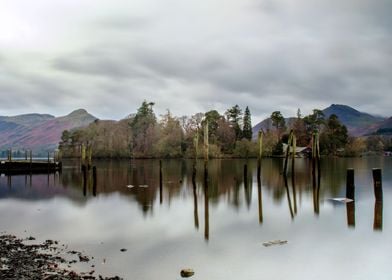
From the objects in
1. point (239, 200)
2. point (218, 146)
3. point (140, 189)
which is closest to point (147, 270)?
point (239, 200)

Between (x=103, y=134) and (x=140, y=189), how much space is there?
111439mm

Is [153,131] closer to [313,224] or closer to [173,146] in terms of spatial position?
[173,146]

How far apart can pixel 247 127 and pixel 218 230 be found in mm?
133819

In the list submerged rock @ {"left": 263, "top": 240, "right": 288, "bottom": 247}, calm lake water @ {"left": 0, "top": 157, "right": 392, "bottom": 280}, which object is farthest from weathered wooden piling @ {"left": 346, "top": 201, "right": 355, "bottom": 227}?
submerged rock @ {"left": 263, "top": 240, "right": 288, "bottom": 247}

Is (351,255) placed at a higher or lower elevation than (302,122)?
lower

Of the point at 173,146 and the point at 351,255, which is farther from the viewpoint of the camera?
the point at 173,146

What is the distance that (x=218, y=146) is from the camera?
138250 mm

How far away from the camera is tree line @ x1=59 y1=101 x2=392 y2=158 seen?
138375mm

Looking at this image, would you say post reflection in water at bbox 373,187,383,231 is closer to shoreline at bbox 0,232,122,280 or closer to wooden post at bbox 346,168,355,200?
wooden post at bbox 346,168,355,200

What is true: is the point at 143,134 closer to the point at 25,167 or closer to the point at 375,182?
the point at 25,167

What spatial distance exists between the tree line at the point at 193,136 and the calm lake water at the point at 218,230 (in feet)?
310

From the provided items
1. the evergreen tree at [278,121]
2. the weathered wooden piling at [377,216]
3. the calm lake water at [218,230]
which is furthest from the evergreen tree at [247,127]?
the weathered wooden piling at [377,216]

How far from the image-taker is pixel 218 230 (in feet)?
74.5

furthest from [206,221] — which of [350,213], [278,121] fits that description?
Answer: [278,121]
